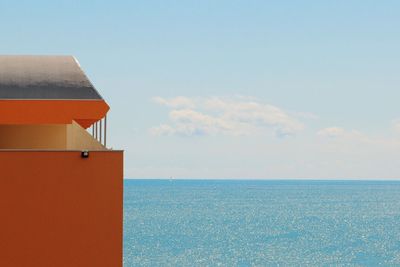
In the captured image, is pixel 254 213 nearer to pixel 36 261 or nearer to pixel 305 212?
pixel 305 212

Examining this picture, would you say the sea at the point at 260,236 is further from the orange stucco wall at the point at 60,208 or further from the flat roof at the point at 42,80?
the orange stucco wall at the point at 60,208

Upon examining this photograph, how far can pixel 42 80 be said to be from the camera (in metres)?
15.7

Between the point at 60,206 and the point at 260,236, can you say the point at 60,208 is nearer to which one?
the point at 60,206

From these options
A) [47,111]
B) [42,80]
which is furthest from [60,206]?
[42,80]

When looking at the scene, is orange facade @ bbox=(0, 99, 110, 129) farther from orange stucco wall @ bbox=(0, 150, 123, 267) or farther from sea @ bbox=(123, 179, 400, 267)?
sea @ bbox=(123, 179, 400, 267)

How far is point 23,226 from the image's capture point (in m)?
14.0

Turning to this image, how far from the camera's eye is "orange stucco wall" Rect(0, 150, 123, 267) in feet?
45.9

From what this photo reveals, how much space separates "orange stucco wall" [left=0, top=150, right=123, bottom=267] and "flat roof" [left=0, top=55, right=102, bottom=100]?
162 cm

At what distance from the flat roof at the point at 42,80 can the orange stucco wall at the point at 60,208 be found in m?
1.62

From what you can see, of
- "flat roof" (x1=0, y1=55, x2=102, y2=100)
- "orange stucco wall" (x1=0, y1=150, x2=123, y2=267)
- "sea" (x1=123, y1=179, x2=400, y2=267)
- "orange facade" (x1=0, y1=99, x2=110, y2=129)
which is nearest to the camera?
"orange stucco wall" (x1=0, y1=150, x2=123, y2=267)

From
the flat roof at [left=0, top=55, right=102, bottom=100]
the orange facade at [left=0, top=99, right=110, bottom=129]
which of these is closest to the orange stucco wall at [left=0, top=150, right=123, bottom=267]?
the orange facade at [left=0, top=99, right=110, bottom=129]

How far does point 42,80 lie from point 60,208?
2854 millimetres

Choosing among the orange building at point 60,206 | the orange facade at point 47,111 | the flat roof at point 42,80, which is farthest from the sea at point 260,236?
the orange building at point 60,206

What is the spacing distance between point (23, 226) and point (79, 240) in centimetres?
98
